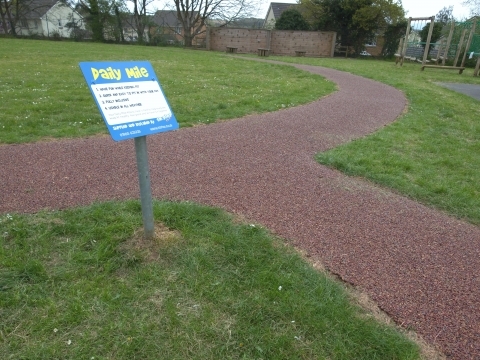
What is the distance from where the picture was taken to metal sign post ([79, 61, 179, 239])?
2.33 meters

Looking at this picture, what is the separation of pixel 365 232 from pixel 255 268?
1.22 meters

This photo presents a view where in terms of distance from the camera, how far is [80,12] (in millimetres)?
37250

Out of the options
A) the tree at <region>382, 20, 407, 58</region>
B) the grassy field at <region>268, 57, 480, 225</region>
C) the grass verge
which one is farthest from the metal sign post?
the tree at <region>382, 20, 407, 58</region>

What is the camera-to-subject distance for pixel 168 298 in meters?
2.42

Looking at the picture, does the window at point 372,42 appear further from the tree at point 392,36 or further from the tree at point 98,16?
the tree at point 98,16

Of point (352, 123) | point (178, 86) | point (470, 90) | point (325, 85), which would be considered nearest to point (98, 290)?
point (352, 123)

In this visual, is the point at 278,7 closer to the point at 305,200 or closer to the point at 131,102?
the point at 305,200

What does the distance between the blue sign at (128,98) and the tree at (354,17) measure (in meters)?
30.3

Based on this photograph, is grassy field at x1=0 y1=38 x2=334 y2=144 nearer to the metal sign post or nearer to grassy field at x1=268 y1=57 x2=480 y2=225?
grassy field at x1=268 y1=57 x2=480 y2=225

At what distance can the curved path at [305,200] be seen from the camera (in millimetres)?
2580

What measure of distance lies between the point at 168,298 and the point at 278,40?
29.1 m

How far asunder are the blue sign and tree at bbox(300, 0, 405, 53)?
99.3 feet

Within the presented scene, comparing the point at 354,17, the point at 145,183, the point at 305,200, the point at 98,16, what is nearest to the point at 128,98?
the point at 145,183

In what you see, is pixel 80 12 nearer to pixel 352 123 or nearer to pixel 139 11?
pixel 139 11
